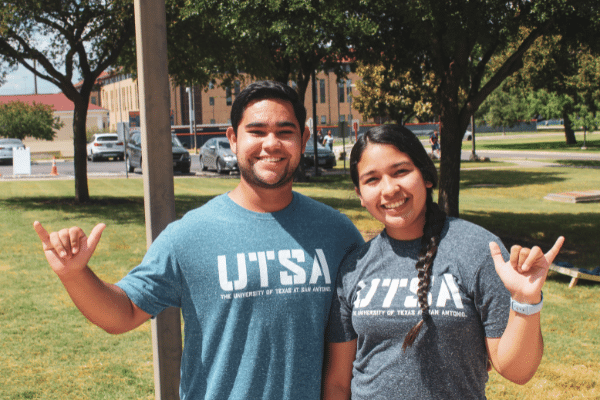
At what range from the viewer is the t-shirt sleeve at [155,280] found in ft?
6.48

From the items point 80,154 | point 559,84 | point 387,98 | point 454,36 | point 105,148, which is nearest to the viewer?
point 454,36

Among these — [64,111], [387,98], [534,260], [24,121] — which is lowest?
[534,260]

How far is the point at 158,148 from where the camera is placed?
254cm

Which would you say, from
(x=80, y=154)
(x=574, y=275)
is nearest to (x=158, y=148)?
(x=574, y=275)

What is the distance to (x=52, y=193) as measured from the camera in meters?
18.3

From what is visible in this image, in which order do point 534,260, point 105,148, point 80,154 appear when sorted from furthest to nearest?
1. point 105,148
2. point 80,154
3. point 534,260

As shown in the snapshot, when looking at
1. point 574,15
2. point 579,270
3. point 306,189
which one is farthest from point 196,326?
point 306,189

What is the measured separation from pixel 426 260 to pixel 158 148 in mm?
1280

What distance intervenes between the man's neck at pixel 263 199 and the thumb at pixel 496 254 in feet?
2.41

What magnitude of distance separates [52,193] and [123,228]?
7999 millimetres

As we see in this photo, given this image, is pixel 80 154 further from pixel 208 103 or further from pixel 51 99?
pixel 51 99

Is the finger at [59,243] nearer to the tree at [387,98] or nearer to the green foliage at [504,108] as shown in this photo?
the tree at [387,98]

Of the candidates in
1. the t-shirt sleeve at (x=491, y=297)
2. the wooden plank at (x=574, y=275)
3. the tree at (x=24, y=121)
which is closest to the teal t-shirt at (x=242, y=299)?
the t-shirt sleeve at (x=491, y=297)

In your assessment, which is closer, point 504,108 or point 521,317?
point 521,317
